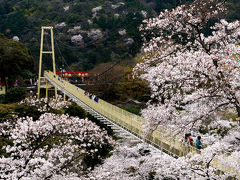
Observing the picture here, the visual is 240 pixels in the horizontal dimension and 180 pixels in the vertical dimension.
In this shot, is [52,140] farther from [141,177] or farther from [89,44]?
[89,44]

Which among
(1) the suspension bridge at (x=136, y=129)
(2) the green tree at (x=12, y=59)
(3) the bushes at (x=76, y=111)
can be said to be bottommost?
(3) the bushes at (x=76, y=111)

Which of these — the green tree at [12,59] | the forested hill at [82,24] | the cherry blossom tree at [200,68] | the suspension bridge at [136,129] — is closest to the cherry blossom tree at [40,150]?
the suspension bridge at [136,129]

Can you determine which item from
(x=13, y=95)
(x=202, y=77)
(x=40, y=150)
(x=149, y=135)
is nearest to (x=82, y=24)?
(x=13, y=95)

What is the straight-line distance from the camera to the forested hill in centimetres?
4853

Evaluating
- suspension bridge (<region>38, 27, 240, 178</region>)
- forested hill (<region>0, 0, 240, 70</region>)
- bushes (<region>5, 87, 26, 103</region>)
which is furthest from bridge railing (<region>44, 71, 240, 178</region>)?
forested hill (<region>0, 0, 240, 70</region>)

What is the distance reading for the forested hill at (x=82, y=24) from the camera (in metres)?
48.5

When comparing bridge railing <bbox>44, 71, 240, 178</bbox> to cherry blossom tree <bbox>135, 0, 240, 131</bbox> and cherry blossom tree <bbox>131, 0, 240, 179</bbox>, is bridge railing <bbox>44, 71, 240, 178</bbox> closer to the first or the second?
cherry blossom tree <bbox>131, 0, 240, 179</bbox>

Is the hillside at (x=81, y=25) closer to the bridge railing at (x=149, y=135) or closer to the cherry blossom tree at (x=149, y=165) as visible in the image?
the bridge railing at (x=149, y=135)

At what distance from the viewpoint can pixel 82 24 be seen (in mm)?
56469

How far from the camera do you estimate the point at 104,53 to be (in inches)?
1911

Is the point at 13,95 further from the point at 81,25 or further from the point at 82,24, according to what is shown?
the point at 82,24

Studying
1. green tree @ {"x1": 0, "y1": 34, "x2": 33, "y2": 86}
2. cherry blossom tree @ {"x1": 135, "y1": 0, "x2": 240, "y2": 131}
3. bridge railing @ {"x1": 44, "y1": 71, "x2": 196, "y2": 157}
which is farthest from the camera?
green tree @ {"x1": 0, "y1": 34, "x2": 33, "y2": 86}

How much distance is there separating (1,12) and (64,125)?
186 ft

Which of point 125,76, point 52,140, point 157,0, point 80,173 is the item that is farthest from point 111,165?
point 157,0
